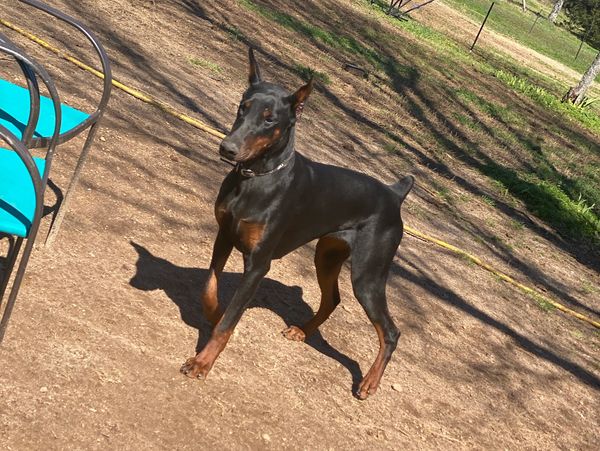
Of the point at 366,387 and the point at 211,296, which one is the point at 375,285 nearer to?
the point at 366,387

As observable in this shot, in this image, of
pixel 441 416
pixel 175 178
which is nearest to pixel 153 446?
pixel 441 416

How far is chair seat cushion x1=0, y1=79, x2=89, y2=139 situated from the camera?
462 cm

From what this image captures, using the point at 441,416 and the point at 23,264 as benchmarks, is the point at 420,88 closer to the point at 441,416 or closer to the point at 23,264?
the point at 441,416

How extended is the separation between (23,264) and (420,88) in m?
13.5

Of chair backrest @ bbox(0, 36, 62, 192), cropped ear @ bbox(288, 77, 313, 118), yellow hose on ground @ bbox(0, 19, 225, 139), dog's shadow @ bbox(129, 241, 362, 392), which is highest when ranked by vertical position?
cropped ear @ bbox(288, 77, 313, 118)

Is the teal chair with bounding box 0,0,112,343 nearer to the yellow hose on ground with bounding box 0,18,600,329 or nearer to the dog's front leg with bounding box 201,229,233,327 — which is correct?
the dog's front leg with bounding box 201,229,233,327

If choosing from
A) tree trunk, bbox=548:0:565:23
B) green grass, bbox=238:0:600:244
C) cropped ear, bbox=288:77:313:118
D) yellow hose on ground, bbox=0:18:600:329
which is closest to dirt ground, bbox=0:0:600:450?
yellow hose on ground, bbox=0:18:600:329

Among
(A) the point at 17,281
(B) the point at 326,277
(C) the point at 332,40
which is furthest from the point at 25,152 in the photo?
(C) the point at 332,40

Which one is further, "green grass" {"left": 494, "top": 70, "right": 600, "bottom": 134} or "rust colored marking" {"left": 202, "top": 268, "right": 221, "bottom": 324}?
"green grass" {"left": 494, "top": 70, "right": 600, "bottom": 134}

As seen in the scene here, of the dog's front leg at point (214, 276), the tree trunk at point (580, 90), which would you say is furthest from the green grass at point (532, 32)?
the dog's front leg at point (214, 276)

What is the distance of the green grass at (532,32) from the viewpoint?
38312 mm

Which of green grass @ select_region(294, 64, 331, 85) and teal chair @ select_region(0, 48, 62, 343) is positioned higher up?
teal chair @ select_region(0, 48, 62, 343)

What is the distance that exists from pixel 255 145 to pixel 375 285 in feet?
4.27

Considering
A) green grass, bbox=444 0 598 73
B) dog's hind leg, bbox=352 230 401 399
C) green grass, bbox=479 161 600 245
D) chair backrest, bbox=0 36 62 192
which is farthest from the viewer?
green grass, bbox=444 0 598 73
